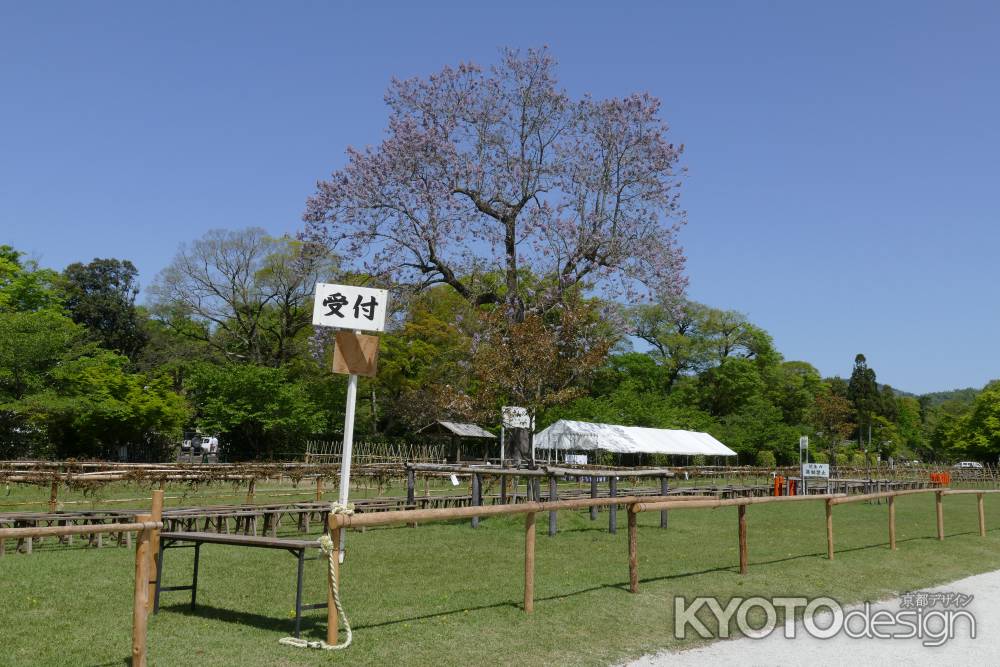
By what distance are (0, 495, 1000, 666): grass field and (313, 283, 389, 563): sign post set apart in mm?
1218

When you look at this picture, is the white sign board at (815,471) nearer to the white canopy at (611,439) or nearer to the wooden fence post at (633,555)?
the white canopy at (611,439)

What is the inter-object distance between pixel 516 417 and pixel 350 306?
1890cm

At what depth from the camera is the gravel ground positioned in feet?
20.2

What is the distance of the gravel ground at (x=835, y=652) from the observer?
6.16 metres

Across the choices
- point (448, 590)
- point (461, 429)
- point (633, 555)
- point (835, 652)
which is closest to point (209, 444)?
point (461, 429)

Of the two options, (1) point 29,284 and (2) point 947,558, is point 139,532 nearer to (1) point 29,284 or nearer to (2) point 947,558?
(2) point 947,558

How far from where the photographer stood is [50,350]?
3145 centimetres

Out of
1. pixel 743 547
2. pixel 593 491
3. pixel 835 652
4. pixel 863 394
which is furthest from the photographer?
pixel 863 394

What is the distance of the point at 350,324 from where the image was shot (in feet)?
23.6

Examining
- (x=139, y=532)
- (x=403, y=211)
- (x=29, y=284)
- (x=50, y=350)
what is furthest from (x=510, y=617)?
(x=29, y=284)

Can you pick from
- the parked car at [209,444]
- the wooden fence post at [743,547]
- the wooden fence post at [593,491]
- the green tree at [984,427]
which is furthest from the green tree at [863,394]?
the wooden fence post at [743,547]

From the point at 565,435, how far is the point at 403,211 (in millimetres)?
18301

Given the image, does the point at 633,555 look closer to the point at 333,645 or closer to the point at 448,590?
the point at 448,590

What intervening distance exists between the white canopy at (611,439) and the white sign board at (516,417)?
14.1m
